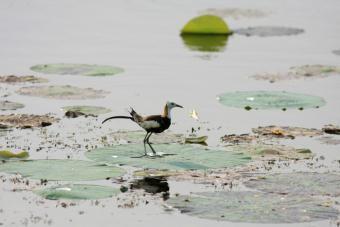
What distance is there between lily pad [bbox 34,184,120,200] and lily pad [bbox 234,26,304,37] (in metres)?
14.1

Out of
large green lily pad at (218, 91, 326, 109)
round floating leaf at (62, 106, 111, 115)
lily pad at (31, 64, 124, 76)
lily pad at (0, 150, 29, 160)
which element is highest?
lily pad at (31, 64, 124, 76)

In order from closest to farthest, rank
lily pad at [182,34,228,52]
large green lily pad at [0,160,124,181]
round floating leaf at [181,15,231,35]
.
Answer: large green lily pad at [0,160,124,181], lily pad at [182,34,228,52], round floating leaf at [181,15,231,35]

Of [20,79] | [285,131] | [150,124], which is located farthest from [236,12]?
[150,124]

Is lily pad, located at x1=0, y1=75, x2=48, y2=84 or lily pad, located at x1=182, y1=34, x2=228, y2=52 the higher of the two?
lily pad, located at x1=182, y1=34, x2=228, y2=52

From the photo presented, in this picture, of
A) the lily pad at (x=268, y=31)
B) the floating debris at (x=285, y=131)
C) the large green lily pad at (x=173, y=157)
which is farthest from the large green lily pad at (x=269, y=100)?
the lily pad at (x=268, y=31)

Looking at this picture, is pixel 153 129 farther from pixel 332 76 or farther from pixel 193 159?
pixel 332 76

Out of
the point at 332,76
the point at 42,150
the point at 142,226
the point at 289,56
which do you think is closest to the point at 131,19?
the point at 289,56

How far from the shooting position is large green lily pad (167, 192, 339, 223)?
37.9ft

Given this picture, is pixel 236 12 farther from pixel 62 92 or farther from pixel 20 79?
pixel 62 92

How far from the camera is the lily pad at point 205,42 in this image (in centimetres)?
2389

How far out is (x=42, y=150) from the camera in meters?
14.4

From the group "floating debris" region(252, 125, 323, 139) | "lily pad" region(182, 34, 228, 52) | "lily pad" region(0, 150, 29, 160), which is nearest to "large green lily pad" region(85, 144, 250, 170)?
"lily pad" region(0, 150, 29, 160)

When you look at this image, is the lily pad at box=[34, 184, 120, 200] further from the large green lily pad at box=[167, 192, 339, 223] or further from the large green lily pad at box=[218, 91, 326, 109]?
the large green lily pad at box=[218, 91, 326, 109]

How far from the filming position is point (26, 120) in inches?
633
